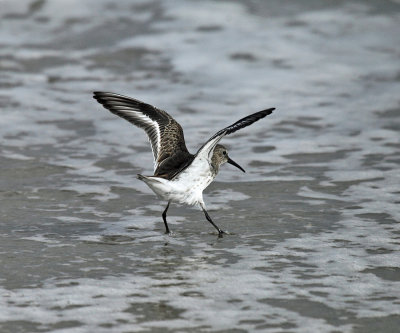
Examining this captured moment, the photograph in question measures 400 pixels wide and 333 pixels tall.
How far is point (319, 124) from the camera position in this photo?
10250mm

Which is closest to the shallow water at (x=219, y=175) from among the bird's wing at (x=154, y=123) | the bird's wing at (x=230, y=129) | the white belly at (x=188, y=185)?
the white belly at (x=188, y=185)

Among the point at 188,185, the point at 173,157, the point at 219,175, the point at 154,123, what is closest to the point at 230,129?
the point at 188,185

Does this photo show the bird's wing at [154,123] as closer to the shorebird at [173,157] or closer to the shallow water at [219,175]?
the shorebird at [173,157]

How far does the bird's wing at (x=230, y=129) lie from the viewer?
20.4 ft

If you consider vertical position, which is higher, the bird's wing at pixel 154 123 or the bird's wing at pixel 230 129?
the bird's wing at pixel 230 129

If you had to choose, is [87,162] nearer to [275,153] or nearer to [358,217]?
[275,153]

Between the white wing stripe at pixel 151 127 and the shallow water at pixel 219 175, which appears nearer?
the shallow water at pixel 219 175

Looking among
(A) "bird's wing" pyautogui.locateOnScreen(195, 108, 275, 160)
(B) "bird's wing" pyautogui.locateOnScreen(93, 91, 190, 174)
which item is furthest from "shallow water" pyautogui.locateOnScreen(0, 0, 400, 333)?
(A) "bird's wing" pyautogui.locateOnScreen(195, 108, 275, 160)

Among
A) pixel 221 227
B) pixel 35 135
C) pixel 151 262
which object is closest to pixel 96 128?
pixel 35 135

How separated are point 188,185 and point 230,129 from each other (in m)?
0.98

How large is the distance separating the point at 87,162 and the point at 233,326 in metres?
4.32

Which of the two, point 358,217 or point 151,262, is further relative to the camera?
point 358,217

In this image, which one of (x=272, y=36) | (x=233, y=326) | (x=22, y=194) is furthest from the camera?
(x=272, y=36)

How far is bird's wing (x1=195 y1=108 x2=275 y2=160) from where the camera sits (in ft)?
20.4
